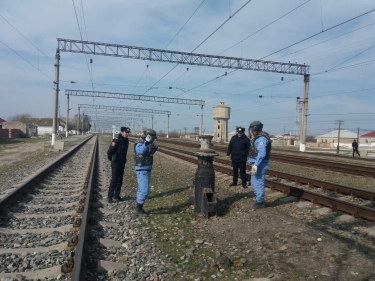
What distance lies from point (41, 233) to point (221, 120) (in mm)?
67531

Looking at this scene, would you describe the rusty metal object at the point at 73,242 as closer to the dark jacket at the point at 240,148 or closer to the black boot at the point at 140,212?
the black boot at the point at 140,212

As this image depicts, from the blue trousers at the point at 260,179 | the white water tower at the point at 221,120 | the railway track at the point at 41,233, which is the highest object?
the white water tower at the point at 221,120

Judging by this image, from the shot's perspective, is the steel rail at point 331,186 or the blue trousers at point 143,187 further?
the steel rail at point 331,186

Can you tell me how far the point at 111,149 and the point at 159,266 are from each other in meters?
4.17

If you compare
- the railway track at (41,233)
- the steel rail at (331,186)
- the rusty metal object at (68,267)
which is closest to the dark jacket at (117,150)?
the railway track at (41,233)

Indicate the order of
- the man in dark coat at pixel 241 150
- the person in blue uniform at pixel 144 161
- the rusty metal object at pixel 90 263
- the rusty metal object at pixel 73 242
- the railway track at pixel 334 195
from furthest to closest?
1. the man in dark coat at pixel 241 150
2. the person in blue uniform at pixel 144 161
3. the railway track at pixel 334 195
4. the rusty metal object at pixel 73 242
5. the rusty metal object at pixel 90 263

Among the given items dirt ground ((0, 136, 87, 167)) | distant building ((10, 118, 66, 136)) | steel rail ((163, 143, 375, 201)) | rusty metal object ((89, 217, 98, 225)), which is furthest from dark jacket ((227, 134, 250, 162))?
distant building ((10, 118, 66, 136))

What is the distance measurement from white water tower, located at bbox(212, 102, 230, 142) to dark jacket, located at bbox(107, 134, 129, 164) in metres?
Result: 62.5

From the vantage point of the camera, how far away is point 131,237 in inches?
219

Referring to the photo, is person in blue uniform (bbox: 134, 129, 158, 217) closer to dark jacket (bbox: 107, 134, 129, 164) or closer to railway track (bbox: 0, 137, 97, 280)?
railway track (bbox: 0, 137, 97, 280)

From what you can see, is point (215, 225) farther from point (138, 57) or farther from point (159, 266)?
point (138, 57)

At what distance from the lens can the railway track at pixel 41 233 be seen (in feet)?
13.5

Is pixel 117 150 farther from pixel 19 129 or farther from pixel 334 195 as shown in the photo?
pixel 19 129

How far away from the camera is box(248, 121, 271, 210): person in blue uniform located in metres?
6.89
